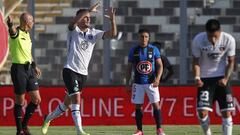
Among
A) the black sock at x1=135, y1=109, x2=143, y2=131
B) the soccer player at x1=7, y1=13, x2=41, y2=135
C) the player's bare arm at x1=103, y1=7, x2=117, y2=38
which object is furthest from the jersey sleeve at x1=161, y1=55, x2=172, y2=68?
the soccer player at x1=7, y1=13, x2=41, y2=135

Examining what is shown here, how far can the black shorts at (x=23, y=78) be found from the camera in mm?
14836

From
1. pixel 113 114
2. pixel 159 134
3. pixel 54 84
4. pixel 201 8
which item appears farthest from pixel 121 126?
pixel 159 134

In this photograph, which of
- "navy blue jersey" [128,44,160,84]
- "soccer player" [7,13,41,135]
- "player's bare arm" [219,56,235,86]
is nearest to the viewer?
"player's bare arm" [219,56,235,86]

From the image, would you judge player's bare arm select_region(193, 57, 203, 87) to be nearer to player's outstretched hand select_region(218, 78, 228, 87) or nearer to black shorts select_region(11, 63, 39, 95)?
player's outstretched hand select_region(218, 78, 228, 87)

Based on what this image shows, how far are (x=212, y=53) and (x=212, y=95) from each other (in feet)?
2.04

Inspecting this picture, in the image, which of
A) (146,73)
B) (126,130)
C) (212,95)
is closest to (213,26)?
(212,95)

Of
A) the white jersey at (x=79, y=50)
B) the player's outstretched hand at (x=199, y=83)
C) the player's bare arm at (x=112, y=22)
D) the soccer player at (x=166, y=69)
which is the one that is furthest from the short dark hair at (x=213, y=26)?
the soccer player at (x=166, y=69)

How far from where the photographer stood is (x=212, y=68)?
41.3ft

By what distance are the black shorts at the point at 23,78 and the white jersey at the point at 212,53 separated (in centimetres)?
356

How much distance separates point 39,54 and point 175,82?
10.8ft

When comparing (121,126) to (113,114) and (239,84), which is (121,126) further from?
(239,84)

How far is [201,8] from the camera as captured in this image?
2038cm

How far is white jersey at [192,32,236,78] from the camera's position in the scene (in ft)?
40.9

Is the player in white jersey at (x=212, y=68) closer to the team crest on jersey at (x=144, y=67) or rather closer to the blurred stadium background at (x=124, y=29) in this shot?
the team crest on jersey at (x=144, y=67)
